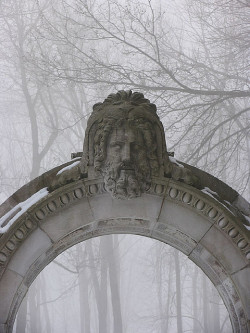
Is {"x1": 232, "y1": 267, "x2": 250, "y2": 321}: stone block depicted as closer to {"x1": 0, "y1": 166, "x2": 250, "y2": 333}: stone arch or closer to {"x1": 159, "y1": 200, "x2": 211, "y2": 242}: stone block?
{"x1": 0, "y1": 166, "x2": 250, "y2": 333}: stone arch

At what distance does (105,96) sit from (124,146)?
44.3 ft

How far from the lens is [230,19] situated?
13422mm

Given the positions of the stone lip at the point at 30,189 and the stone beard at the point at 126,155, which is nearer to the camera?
the stone beard at the point at 126,155

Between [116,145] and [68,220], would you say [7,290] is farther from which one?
[116,145]

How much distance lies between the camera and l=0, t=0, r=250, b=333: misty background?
1252cm

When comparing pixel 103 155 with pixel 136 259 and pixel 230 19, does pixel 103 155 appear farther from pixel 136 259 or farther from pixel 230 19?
pixel 136 259

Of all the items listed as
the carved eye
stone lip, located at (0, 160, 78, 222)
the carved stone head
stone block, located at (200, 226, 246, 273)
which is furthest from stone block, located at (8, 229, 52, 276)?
stone block, located at (200, 226, 246, 273)

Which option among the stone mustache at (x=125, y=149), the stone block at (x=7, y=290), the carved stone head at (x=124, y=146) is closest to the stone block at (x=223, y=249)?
the stone mustache at (x=125, y=149)

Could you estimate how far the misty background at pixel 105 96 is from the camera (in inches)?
493

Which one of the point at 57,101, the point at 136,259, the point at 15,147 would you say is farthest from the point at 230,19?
the point at 136,259

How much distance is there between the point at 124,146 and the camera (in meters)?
4.25

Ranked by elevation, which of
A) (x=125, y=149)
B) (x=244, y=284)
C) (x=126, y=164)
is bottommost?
(x=244, y=284)

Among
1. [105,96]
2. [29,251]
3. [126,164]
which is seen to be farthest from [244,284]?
[105,96]

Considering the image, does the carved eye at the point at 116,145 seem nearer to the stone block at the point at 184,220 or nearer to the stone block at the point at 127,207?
the stone block at the point at 127,207
